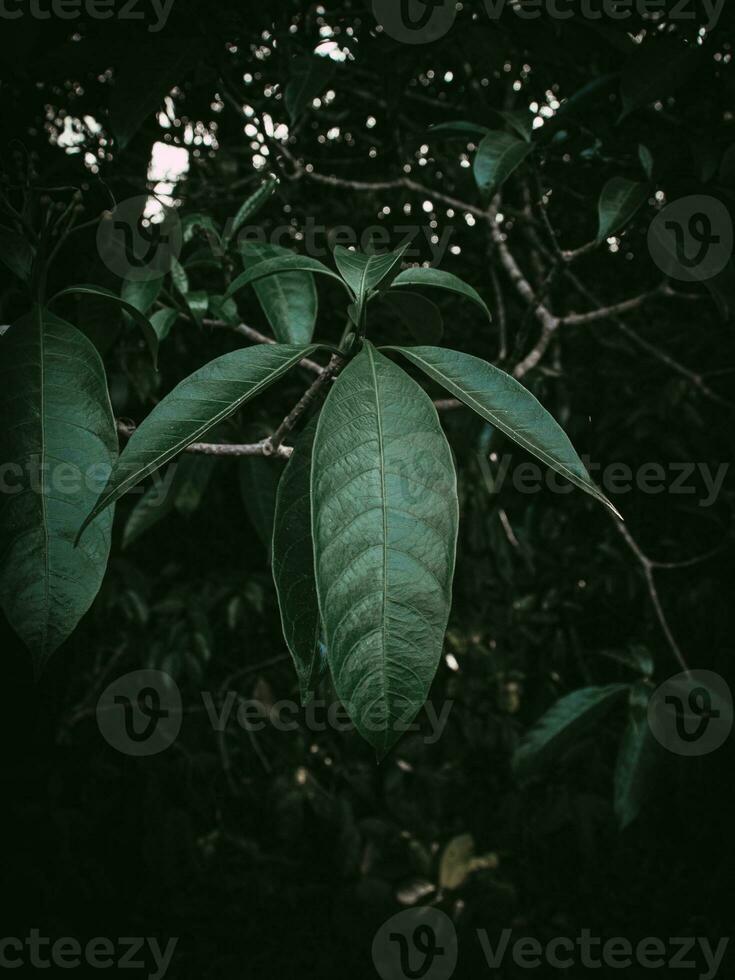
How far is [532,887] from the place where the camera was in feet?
5.18

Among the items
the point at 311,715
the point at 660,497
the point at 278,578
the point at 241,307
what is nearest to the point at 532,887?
the point at 311,715

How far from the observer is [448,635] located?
5.10 ft

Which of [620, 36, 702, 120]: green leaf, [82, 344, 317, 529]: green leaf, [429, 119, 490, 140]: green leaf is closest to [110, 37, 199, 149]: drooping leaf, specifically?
[429, 119, 490, 140]: green leaf

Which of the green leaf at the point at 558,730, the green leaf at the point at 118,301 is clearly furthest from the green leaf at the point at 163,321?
the green leaf at the point at 558,730

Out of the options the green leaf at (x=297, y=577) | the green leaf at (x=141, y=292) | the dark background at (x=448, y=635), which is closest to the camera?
the green leaf at (x=297, y=577)

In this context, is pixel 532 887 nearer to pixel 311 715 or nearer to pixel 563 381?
pixel 311 715

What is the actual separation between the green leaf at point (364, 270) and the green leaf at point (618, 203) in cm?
39

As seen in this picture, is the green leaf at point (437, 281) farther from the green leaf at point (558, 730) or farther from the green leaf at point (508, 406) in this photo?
the green leaf at point (558, 730)

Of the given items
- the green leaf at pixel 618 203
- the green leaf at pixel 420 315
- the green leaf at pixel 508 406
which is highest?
the green leaf at pixel 618 203

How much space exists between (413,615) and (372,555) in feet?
0.15

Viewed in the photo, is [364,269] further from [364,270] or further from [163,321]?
[163,321]

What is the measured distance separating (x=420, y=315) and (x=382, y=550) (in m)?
0.46

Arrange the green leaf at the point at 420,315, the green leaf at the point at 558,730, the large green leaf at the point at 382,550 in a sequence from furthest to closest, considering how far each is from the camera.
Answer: the green leaf at the point at 558,730 → the green leaf at the point at 420,315 → the large green leaf at the point at 382,550

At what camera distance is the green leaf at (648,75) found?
36.9 inches
